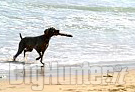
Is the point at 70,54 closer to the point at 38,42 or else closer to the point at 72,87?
the point at 38,42

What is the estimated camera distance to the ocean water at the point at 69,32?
1010cm

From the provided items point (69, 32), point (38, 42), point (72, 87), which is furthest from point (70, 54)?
point (69, 32)

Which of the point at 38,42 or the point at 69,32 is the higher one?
the point at 38,42

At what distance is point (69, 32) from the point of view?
1412 cm

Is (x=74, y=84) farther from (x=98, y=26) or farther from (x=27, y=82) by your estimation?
(x=98, y=26)

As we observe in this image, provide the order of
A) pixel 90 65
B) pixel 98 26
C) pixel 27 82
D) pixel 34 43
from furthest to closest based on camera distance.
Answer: pixel 98 26
pixel 34 43
pixel 90 65
pixel 27 82

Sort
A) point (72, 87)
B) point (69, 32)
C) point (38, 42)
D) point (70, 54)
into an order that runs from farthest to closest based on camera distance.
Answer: point (69, 32), point (70, 54), point (38, 42), point (72, 87)

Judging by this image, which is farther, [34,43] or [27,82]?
[34,43]

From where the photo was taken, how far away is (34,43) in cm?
1002

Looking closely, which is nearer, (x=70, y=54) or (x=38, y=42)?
(x=38, y=42)

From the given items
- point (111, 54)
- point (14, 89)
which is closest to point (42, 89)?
point (14, 89)

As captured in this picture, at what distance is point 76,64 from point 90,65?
320mm

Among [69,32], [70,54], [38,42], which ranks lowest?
[70,54]

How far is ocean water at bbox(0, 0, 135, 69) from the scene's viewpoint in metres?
10.1
